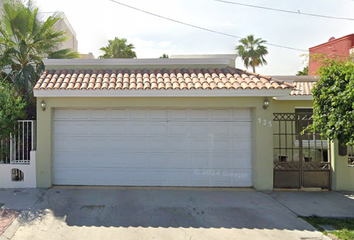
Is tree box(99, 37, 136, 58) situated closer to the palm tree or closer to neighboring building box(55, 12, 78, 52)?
neighboring building box(55, 12, 78, 52)

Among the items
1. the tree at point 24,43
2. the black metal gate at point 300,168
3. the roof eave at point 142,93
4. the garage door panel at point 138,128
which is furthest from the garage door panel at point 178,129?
the tree at point 24,43

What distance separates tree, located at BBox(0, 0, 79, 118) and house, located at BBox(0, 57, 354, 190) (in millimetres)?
1128

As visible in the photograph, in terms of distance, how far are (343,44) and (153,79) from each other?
13.8 meters

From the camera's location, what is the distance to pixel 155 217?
18.1ft

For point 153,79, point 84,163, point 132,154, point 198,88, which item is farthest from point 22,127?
point 198,88

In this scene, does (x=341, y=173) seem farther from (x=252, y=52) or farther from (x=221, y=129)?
(x=252, y=52)

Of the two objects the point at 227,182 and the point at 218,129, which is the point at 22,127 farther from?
the point at 227,182

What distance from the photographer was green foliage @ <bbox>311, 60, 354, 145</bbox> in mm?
5434

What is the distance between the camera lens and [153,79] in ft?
25.1

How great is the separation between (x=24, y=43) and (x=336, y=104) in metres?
9.79

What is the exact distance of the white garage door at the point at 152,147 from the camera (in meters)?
7.70

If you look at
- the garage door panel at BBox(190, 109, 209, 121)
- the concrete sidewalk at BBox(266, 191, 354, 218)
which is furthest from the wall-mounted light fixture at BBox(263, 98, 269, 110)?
the concrete sidewalk at BBox(266, 191, 354, 218)

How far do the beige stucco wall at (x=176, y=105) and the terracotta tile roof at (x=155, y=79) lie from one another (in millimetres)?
462

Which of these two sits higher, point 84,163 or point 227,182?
point 84,163
